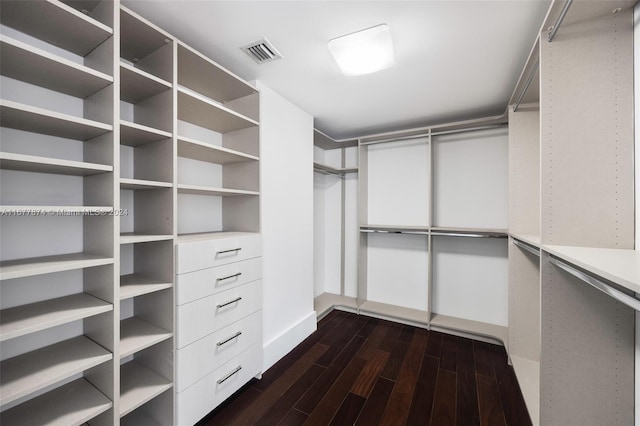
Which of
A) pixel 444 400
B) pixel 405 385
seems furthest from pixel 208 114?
pixel 444 400

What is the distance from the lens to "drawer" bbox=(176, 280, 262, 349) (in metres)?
1.41

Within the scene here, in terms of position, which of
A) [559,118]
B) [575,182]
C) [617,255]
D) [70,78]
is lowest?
[617,255]

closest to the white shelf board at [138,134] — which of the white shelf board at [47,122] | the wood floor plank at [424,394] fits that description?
the white shelf board at [47,122]

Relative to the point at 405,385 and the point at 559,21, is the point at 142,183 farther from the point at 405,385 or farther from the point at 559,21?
the point at 405,385

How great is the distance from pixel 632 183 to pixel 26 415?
2.76 metres

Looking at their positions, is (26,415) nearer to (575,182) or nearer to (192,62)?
(192,62)

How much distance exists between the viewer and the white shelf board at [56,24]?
1.00 meters

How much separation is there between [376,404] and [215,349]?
112cm

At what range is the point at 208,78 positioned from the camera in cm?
174

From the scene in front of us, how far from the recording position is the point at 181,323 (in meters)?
1.40

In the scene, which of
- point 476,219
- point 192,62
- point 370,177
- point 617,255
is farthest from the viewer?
point 370,177

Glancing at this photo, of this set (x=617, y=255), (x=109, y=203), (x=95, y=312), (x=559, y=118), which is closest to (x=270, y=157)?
(x=109, y=203)

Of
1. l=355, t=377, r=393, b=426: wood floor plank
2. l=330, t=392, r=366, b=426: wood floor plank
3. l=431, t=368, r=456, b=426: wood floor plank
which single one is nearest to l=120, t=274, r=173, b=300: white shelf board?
l=330, t=392, r=366, b=426: wood floor plank

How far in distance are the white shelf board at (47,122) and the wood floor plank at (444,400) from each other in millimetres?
2408
